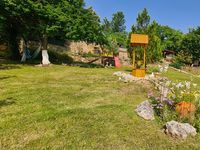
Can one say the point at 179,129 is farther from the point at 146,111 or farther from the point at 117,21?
the point at 117,21

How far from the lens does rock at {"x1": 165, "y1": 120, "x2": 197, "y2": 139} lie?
24.9 feet

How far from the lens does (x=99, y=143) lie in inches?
269

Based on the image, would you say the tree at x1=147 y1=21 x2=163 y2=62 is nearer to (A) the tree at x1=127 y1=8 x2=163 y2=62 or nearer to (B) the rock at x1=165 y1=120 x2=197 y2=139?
(A) the tree at x1=127 y1=8 x2=163 y2=62

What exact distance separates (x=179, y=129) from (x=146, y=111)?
5.62ft

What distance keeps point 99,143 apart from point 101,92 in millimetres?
6375

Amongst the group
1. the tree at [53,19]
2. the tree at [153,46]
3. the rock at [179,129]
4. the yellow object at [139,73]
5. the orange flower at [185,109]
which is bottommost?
the rock at [179,129]

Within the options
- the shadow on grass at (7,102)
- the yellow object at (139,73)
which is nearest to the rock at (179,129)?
the shadow on grass at (7,102)

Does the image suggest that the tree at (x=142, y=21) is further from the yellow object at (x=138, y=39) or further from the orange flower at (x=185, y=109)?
the orange flower at (x=185, y=109)

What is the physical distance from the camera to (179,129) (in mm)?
7688

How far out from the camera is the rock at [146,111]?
898 centimetres

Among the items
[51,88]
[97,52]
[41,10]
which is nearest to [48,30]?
[41,10]

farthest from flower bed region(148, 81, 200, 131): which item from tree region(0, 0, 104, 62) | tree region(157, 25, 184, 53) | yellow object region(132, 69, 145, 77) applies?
tree region(157, 25, 184, 53)

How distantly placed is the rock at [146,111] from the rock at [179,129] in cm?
109

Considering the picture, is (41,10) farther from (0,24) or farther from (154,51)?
(154,51)
